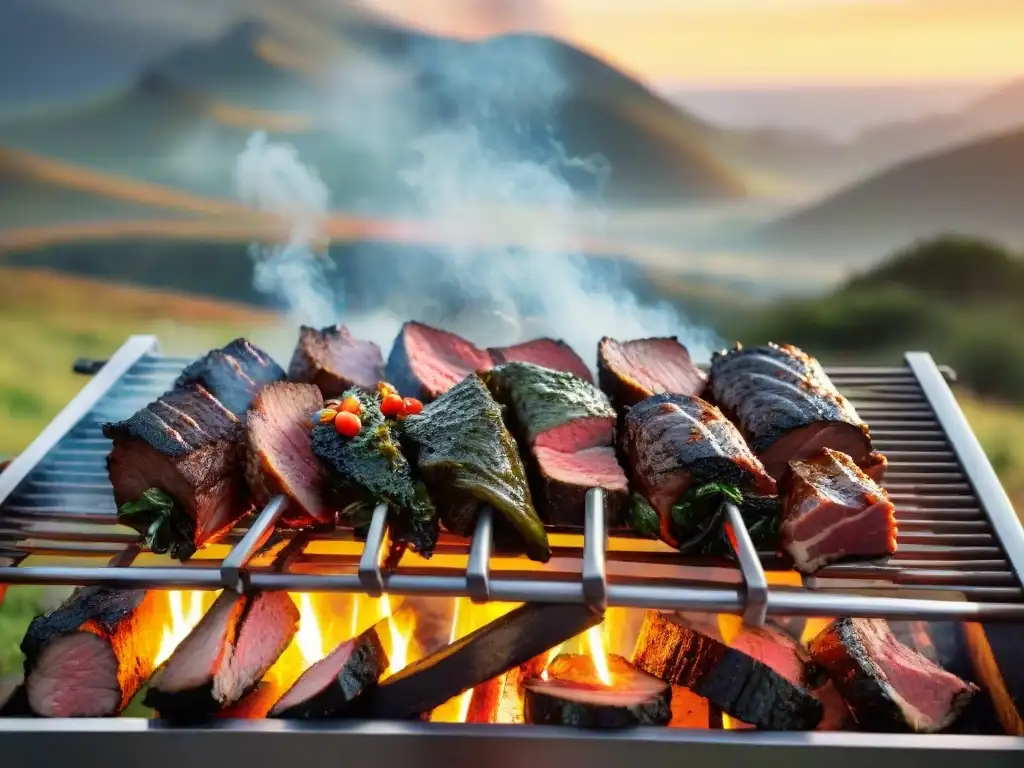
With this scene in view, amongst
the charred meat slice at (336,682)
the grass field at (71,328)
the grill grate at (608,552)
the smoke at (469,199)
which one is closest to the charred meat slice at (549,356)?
the grill grate at (608,552)

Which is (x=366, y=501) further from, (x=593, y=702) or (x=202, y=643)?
(x=593, y=702)

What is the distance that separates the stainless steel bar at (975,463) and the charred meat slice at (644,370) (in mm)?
941

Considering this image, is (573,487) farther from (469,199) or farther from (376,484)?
(469,199)

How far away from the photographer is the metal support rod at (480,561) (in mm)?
2377

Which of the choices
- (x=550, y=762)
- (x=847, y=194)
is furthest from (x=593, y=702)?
(x=847, y=194)

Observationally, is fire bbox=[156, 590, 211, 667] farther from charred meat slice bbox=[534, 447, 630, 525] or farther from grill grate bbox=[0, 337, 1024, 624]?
charred meat slice bbox=[534, 447, 630, 525]

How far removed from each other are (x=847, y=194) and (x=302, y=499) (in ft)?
17.1

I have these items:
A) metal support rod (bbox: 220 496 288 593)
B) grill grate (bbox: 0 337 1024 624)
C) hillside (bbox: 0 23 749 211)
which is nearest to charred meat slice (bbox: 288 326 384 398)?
grill grate (bbox: 0 337 1024 624)

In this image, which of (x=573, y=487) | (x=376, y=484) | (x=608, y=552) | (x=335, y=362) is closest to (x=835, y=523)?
(x=608, y=552)

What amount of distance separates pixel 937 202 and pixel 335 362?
193 inches

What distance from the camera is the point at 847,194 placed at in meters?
6.72

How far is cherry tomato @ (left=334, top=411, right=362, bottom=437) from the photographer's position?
294 centimetres

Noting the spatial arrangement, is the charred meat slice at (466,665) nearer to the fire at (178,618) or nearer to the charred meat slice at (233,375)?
the fire at (178,618)

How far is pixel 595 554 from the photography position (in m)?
2.46
